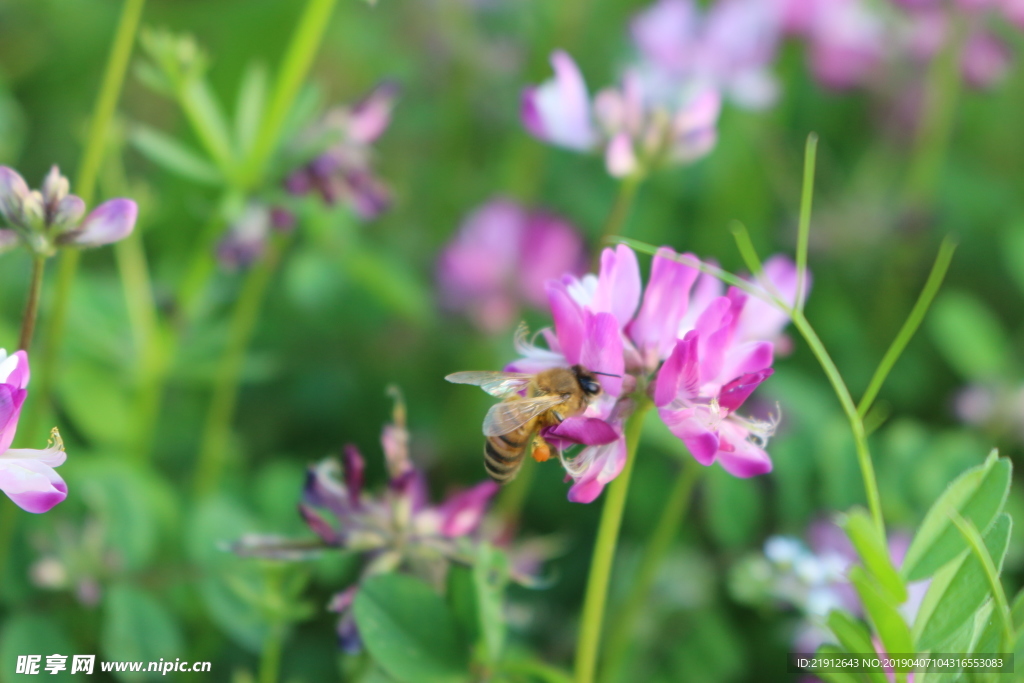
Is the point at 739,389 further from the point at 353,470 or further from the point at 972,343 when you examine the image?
the point at 972,343

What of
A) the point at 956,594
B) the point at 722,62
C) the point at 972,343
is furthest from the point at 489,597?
the point at 722,62

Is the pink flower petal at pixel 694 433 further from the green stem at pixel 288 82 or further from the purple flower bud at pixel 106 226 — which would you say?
the green stem at pixel 288 82

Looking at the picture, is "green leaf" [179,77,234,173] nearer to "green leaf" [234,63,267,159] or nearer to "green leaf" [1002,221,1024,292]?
"green leaf" [234,63,267,159]

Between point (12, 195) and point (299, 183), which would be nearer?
point (12, 195)

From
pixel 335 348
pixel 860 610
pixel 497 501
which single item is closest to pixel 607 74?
pixel 335 348

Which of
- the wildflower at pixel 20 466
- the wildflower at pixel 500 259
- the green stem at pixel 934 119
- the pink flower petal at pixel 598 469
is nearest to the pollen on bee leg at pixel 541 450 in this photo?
the pink flower petal at pixel 598 469

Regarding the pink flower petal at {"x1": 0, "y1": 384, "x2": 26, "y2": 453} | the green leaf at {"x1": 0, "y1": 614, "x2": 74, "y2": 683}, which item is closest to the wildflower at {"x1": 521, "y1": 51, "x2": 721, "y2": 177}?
the pink flower petal at {"x1": 0, "y1": 384, "x2": 26, "y2": 453}
